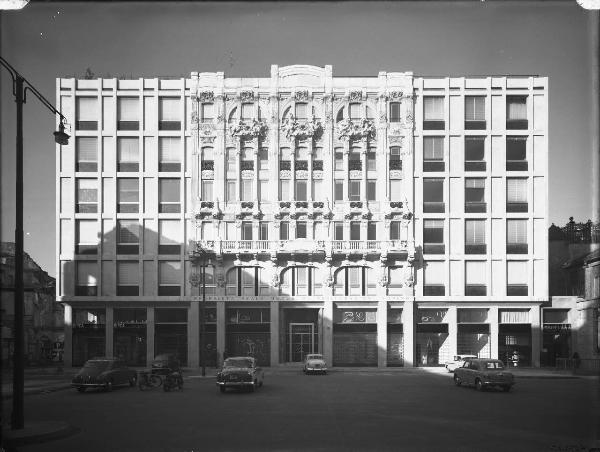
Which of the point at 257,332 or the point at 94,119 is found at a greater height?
the point at 94,119

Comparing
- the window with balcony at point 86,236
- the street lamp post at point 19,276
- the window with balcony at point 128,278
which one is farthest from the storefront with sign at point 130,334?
the street lamp post at point 19,276

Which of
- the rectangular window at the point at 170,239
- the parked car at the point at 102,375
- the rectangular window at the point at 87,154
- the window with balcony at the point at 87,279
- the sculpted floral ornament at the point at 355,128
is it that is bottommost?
the parked car at the point at 102,375

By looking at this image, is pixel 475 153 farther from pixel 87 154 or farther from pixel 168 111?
pixel 87 154

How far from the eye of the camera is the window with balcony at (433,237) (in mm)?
53906

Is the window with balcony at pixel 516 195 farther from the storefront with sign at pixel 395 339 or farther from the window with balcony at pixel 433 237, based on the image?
the storefront with sign at pixel 395 339

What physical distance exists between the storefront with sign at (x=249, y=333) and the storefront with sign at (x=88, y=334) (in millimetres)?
10969

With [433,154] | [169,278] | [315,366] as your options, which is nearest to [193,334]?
[169,278]

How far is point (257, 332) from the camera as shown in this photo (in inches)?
2090

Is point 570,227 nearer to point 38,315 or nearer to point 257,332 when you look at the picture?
point 257,332

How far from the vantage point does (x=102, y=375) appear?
3067cm

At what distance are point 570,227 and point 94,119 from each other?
1781 inches

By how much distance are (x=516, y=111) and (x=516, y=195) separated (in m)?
7.55

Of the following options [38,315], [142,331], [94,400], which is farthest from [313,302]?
[38,315]

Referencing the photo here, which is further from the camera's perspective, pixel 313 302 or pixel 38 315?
pixel 38 315
